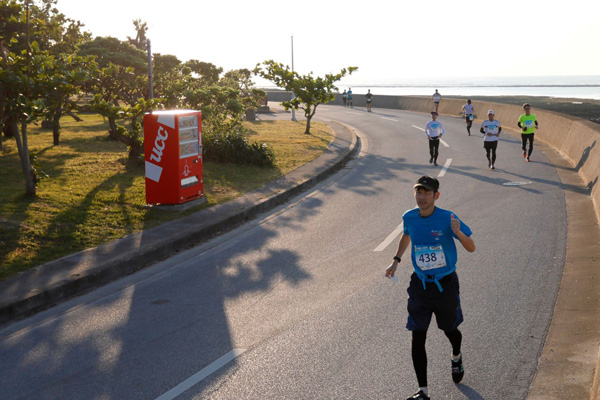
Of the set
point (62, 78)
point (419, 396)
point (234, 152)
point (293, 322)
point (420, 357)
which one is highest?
point (62, 78)

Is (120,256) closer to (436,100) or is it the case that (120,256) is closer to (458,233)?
(458,233)

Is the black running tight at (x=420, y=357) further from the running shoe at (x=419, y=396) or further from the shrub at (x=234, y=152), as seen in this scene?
the shrub at (x=234, y=152)

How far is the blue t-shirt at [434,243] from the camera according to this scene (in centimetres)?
570

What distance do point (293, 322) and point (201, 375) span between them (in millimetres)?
1707

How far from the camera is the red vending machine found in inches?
513

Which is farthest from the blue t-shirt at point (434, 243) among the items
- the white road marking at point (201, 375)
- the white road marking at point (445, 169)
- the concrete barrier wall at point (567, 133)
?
the white road marking at point (445, 169)

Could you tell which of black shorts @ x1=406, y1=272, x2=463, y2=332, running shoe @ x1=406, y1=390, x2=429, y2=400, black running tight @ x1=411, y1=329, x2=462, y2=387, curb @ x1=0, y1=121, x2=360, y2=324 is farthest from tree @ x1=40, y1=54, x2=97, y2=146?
running shoe @ x1=406, y1=390, x2=429, y2=400

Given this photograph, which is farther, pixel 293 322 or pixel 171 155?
pixel 171 155

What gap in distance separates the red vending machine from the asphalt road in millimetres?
1694

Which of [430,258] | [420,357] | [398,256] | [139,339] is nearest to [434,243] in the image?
[430,258]

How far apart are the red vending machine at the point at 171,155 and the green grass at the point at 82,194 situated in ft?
1.37

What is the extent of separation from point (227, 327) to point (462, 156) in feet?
57.3

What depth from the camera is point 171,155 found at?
1312 cm

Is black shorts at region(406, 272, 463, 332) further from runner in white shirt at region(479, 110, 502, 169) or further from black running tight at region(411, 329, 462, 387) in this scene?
runner in white shirt at region(479, 110, 502, 169)
